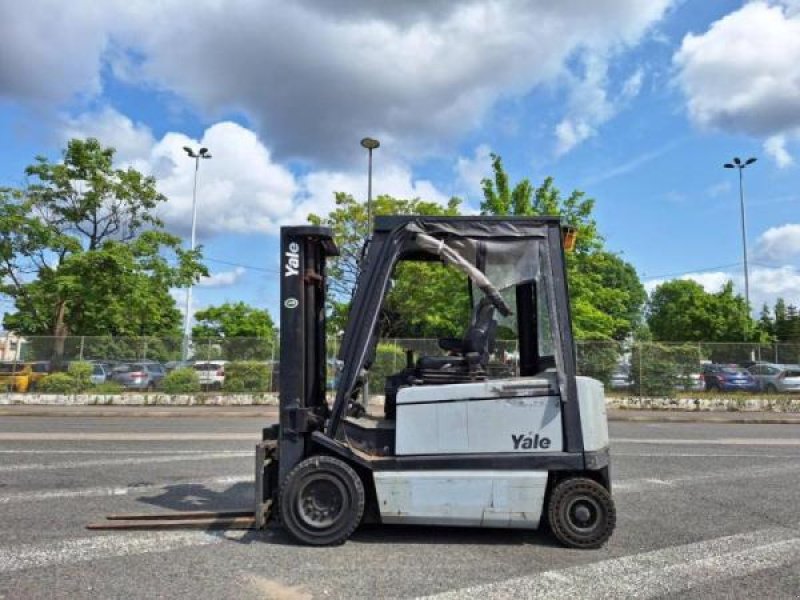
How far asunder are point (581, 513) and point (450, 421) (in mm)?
1335

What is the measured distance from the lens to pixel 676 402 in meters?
23.5

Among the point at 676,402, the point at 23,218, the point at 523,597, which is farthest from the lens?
the point at 23,218

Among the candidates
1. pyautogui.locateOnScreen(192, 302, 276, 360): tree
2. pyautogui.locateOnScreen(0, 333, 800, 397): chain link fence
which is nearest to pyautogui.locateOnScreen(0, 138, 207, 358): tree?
pyautogui.locateOnScreen(0, 333, 800, 397): chain link fence

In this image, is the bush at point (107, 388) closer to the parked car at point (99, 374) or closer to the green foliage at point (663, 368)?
the parked car at point (99, 374)

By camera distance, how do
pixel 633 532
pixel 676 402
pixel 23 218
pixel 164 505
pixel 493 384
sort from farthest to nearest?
pixel 23 218 < pixel 676 402 < pixel 164 505 < pixel 633 532 < pixel 493 384

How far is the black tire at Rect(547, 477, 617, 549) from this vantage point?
205 inches

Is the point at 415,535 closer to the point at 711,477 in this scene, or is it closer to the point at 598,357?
the point at 711,477

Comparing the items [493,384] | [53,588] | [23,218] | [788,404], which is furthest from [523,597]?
[23,218]

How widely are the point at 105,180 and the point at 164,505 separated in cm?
2552

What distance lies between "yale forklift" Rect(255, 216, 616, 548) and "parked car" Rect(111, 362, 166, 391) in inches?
771

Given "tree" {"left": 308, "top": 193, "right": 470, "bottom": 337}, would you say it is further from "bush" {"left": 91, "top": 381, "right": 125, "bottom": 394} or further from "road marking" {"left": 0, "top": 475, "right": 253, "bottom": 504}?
"road marking" {"left": 0, "top": 475, "right": 253, "bottom": 504}

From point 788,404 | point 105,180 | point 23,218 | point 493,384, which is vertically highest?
point 105,180

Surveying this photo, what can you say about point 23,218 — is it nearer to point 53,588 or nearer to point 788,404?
point 53,588

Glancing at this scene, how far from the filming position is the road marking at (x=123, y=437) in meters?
12.8
